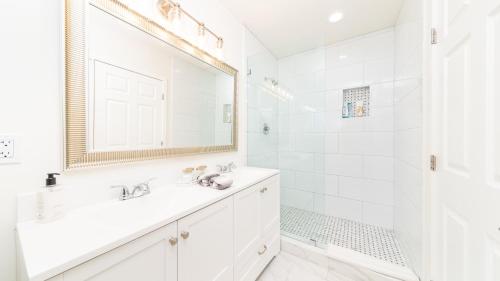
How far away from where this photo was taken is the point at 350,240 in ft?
5.94

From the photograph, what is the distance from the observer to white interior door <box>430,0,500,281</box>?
0.63 metres

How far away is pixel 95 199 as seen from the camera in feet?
2.80

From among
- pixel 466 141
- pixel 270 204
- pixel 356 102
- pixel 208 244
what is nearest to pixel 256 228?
pixel 270 204

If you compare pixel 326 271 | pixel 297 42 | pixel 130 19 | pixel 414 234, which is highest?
pixel 297 42

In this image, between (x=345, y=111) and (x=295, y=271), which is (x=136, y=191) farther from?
(x=345, y=111)

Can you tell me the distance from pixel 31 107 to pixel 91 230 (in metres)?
0.53

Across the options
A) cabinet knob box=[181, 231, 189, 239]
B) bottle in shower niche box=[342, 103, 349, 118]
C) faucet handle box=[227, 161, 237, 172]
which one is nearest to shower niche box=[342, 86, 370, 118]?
bottle in shower niche box=[342, 103, 349, 118]

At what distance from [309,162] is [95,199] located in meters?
2.17

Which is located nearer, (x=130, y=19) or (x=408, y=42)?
(x=130, y=19)

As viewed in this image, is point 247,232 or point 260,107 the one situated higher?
point 260,107

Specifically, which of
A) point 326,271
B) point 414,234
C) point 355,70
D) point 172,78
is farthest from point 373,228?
point 172,78

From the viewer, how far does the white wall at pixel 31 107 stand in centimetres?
65

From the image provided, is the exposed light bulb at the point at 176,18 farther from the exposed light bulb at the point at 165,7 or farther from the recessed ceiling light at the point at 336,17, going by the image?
the recessed ceiling light at the point at 336,17

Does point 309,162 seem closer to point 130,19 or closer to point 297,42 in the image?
point 297,42
